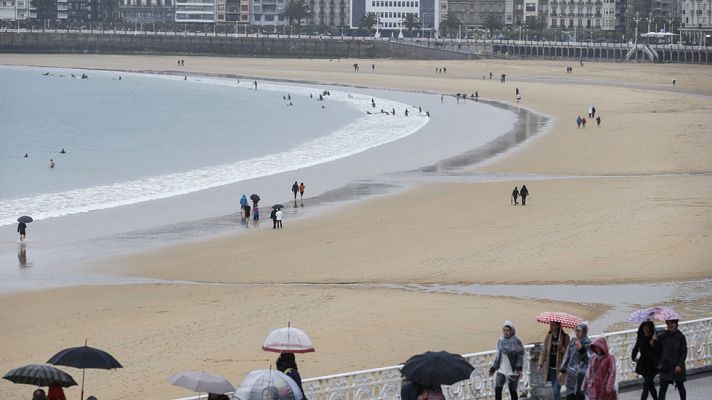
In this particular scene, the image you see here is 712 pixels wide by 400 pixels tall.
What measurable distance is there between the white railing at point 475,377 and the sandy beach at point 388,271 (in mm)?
3673

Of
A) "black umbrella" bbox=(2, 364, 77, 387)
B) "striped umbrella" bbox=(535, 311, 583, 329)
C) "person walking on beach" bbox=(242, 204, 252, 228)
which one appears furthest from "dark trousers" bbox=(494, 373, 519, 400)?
"person walking on beach" bbox=(242, 204, 252, 228)

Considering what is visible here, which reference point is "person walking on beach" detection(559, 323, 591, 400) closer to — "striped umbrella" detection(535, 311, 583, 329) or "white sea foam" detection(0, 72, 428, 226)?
"striped umbrella" detection(535, 311, 583, 329)

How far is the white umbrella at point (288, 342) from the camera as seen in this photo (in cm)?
1343

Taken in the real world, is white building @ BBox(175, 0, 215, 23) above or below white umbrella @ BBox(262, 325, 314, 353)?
above

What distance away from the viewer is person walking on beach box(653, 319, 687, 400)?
13.5 metres

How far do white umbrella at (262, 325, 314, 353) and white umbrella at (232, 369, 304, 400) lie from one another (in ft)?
6.62

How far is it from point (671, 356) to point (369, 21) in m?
158

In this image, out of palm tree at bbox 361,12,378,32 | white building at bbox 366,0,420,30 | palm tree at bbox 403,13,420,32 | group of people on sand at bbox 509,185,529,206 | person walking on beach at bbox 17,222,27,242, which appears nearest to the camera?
person walking on beach at bbox 17,222,27,242

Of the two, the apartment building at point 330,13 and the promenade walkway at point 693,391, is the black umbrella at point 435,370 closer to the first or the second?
the promenade walkway at point 693,391

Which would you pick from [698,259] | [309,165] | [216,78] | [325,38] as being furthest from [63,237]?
[325,38]

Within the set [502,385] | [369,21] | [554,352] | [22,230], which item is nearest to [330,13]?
[369,21]

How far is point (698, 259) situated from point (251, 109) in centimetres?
6170

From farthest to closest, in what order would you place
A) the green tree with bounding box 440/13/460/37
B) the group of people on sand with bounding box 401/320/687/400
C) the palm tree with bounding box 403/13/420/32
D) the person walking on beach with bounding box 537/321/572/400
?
the palm tree with bounding box 403/13/420/32, the green tree with bounding box 440/13/460/37, the person walking on beach with bounding box 537/321/572/400, the group of people on sand with bounding box 401/320/687/400

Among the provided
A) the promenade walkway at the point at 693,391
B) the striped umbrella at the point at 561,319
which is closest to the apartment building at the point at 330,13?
the promenade walkway at the point at 693,391
